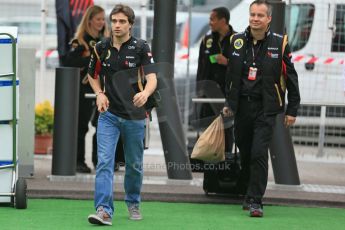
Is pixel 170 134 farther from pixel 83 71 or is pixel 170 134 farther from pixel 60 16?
pixel 60 16

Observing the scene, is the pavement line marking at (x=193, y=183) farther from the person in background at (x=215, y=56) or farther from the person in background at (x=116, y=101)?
the person in background at (x=116, y=101)

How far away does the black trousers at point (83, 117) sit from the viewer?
39.9ft

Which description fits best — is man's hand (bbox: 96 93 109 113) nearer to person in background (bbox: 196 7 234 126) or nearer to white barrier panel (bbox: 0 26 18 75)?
white barrier panel (bbox: 0 26 18 75)

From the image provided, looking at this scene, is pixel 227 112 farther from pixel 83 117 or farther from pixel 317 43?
pixel 317 43

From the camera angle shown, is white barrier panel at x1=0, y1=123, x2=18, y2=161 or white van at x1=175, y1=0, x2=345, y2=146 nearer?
white barrier panel at x1=0, y1=123, x2=18, y2=161

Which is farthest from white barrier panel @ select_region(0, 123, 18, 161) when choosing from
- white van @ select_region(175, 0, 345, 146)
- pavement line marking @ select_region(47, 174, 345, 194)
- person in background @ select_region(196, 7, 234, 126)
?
white van @ select_region(175, 0, 345, 146)

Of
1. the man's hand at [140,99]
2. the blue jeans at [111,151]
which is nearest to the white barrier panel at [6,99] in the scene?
the blue jeans at [111,151]

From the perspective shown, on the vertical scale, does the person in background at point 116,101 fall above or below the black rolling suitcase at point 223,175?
above

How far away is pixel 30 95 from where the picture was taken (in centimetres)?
1151

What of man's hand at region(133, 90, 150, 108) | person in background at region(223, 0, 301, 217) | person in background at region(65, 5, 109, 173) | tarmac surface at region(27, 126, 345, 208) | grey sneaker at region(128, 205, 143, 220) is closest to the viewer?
man's hand at region(133, 90, 150, 108)

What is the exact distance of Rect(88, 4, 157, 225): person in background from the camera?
338 inches

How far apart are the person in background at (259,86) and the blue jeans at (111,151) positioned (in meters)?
1.19

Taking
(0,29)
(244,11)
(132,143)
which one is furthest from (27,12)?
(132,143)

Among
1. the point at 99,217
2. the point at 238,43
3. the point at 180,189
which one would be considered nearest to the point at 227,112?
the point at 238,43
